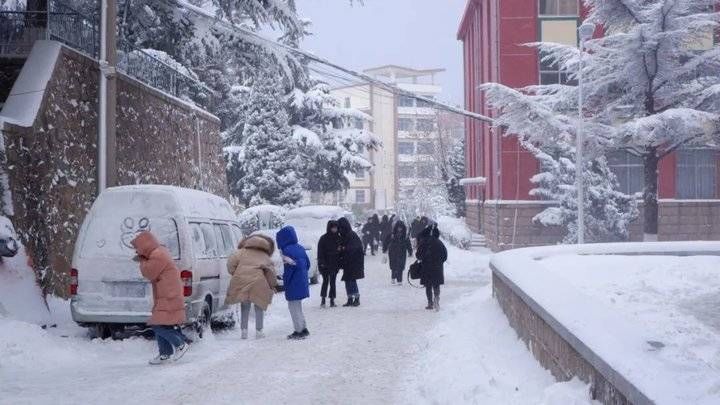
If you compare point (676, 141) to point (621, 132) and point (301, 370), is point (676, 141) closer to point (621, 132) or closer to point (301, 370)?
point (621, 132)

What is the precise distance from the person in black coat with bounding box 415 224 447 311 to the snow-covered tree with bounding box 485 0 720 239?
9459mm

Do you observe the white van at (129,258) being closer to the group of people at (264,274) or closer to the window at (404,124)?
the group of people at (264,274)

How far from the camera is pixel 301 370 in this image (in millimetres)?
9133

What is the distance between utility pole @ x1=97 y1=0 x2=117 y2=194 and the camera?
13.7 meters

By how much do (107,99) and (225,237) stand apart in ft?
10.9

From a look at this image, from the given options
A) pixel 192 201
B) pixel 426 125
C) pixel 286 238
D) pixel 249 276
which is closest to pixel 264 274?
pixel 249 276

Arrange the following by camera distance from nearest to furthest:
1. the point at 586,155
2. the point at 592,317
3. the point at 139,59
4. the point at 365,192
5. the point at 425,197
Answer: the point at 592,317 → the point at 139,59 → the point at 586,155 → the point at 425,197 → the point at 365,192

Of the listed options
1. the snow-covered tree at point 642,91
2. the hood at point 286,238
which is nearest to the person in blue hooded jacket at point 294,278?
the hood at point 286,238

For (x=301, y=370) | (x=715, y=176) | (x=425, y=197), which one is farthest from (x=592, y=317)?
(x=425, y=197)

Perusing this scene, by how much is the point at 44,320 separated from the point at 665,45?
1823 centimetres

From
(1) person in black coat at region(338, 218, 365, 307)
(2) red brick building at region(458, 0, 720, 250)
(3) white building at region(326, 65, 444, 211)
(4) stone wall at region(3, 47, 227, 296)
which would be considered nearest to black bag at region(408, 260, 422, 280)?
(1) person in black coat at region(338, 218, 365, 307)

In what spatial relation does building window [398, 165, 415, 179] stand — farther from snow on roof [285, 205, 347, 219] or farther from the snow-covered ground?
the snow-covered ground

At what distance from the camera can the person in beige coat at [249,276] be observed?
11.5 metres

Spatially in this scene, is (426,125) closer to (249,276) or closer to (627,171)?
(627,171)
